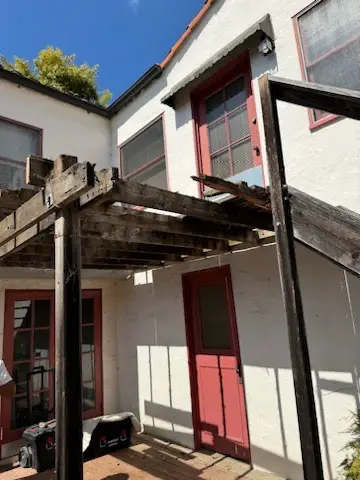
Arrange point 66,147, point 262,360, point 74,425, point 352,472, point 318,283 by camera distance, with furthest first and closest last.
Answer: point 66,147 → point 262,360 → point 318,283 → point 352,472 → point 74,425

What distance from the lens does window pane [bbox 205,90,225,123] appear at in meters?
5.12

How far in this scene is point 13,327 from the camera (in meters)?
5.44

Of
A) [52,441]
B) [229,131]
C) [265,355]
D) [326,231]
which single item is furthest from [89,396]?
[326,231]

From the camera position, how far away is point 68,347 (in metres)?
2.21

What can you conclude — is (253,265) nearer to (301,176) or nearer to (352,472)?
(301,176)

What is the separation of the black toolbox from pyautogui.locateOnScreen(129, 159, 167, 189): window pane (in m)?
3.73

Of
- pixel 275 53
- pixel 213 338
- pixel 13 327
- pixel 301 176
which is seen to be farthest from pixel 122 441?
pixel 275 53

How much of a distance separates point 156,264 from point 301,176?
2.53 metres

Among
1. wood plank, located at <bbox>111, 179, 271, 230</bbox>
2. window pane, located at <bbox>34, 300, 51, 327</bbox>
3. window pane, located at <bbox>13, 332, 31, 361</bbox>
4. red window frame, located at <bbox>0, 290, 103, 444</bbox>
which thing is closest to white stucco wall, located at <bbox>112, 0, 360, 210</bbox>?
wood plank, located at <bbox>111, 179, 271, 230</bbox>

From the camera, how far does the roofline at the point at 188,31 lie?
5.32 meters

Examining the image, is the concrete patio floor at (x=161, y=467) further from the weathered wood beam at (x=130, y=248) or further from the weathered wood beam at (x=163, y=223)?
the weathered wood beam at (x=163, y=223)

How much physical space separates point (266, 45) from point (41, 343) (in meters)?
5.54

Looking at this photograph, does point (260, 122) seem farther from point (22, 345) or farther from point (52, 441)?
point (52, 441)

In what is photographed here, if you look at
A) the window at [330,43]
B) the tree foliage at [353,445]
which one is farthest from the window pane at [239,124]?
the tree foliage at [353,445]
